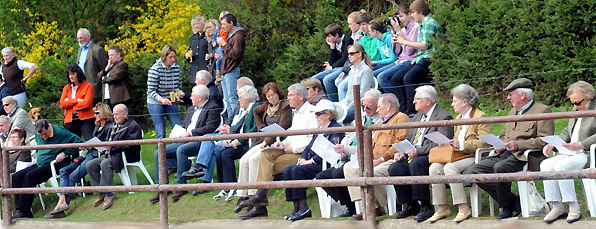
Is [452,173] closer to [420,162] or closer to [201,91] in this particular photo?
[420,162]

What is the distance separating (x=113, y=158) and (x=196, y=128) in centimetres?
108

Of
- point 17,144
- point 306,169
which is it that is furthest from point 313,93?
point 17,144

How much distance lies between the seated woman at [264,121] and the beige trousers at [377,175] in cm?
131

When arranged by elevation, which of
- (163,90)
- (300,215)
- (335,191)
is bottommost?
(300,215)

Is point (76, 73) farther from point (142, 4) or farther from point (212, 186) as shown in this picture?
→ point (142, 4)

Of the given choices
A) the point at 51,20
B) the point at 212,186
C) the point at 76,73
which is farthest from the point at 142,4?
the point at 212,186

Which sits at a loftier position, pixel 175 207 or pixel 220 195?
pixel 220 195

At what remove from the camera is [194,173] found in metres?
11.4

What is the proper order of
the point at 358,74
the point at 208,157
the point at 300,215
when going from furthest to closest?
the point at 208,157 < the point at 358,74 < the point at 300,215

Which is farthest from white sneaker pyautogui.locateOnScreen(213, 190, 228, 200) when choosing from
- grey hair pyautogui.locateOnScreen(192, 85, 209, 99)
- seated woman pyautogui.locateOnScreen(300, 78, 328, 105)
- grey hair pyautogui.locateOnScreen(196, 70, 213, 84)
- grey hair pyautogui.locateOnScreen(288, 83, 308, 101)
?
grey hair pyautogui.locateOnScreen(196, 70, 213, 84)

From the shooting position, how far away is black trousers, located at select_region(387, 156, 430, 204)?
29.2 feet

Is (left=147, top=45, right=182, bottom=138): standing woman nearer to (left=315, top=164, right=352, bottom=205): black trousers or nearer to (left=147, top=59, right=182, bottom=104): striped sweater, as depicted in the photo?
(left=147, top=59, right=182, bottom=104): striped sweater

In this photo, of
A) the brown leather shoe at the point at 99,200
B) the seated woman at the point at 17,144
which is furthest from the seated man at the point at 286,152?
the seated woman at the point at 17,144

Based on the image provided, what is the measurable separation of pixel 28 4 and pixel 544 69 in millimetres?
13781
